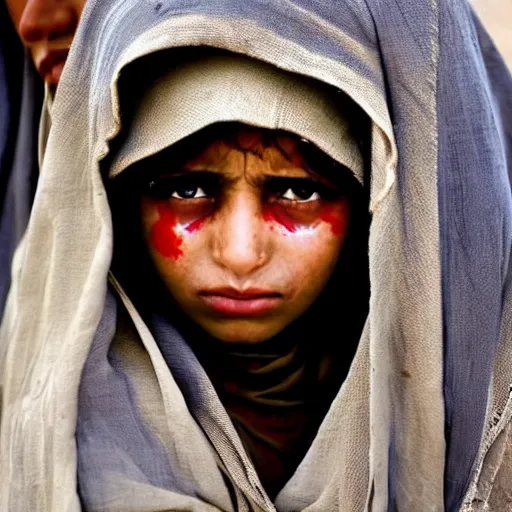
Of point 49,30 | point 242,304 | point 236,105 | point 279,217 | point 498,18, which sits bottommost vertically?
point 242,304

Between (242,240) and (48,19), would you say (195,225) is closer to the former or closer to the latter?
(242,240)

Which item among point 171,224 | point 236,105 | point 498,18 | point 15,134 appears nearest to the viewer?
point 236,105

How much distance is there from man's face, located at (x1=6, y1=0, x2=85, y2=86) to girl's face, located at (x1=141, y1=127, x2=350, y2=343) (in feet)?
1.55

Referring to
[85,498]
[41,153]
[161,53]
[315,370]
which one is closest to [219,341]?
[315,370]

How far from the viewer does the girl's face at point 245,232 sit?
3.44 ft

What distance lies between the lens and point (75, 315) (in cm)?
110

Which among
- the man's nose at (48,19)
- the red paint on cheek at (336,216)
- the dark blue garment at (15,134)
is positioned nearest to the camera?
the red paint on cheek at (336,216)

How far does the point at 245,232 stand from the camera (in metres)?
1.03

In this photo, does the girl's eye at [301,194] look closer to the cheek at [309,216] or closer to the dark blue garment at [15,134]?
the cheek at [309,216]

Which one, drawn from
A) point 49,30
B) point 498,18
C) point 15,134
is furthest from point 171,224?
point 498,18

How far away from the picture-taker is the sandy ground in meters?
4.82

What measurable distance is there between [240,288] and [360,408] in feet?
0.75

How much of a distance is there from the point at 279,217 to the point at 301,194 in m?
0.04

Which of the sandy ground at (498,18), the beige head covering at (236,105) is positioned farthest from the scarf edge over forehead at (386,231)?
the sandy ground at (498,18)
